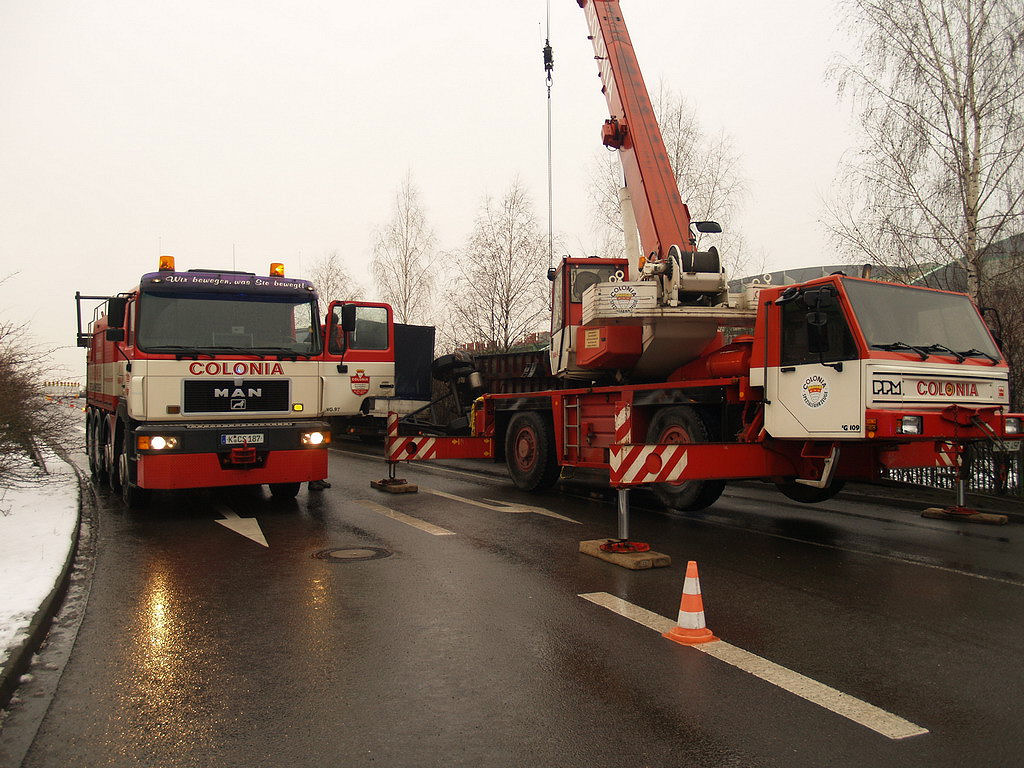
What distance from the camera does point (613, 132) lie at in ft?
37.8

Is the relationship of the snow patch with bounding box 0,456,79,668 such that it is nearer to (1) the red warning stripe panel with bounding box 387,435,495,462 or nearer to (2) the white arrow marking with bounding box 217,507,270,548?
(2) the white arrow marking with bounding box 217,507,270,548

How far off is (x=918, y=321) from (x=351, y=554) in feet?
20.9

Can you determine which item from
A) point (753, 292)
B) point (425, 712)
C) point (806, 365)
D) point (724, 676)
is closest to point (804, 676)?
point (724, 676)

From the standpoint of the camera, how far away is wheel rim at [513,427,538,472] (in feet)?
41.7

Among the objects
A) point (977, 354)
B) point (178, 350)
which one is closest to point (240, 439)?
point (178, 350)

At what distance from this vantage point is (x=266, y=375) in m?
10.1

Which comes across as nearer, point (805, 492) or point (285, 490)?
point (805, 492)

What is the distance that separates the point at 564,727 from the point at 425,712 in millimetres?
704

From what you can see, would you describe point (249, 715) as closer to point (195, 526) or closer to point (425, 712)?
point (425, 712)

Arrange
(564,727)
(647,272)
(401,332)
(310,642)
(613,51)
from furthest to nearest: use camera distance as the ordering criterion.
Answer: (401,332) → (613,51) → (647,272) → (310,642) → (564,727)

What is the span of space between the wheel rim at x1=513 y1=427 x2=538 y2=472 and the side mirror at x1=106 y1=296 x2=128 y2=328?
20.5ft

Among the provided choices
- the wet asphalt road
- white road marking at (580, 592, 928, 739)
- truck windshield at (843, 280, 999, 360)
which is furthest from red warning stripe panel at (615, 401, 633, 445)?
white road marking at (580, 592, 928, 739)

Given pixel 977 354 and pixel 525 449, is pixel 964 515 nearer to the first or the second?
pixel 977 354

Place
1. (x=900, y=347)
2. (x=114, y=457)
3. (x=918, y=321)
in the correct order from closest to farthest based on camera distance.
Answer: (x=900, y=347) < (x=918, y=321) < (x=114, y=457)
